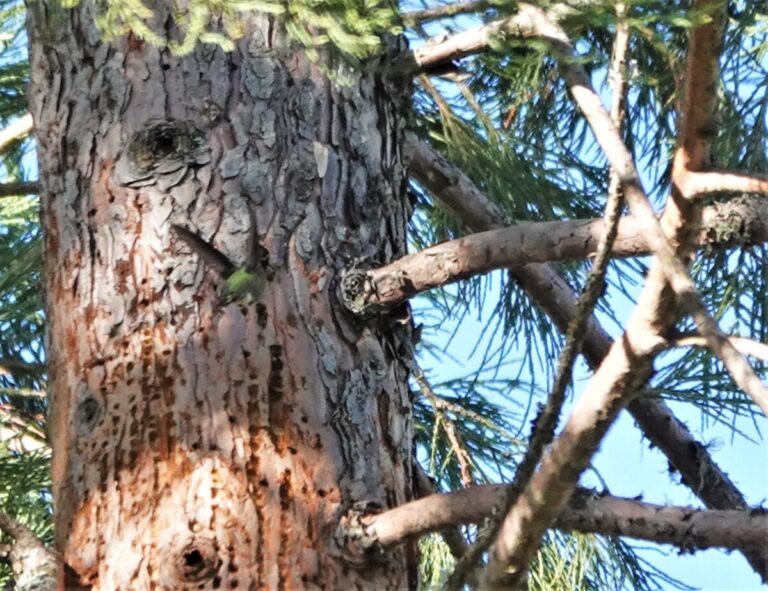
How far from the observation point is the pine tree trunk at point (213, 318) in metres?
1.56

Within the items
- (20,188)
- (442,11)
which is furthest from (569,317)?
(20,188)

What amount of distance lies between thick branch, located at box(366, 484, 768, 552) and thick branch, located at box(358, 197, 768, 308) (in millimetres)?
334

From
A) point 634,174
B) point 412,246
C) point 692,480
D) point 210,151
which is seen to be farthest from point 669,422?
point 412,246

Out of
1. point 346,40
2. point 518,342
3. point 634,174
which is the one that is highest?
point 518,342

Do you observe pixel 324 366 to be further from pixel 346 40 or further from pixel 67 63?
pixel 67 63

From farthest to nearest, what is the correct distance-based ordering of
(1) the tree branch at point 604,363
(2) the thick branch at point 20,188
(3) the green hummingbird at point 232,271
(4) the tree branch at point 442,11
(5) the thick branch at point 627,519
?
(2) the thick branch at point 20,188, (3) the green hummingbird at point 232,271, (4) the tree branch at point 442,11, (5) the thick branch at point 627,519, (1) the tree branch at point 604,363

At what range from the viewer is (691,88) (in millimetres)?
1197

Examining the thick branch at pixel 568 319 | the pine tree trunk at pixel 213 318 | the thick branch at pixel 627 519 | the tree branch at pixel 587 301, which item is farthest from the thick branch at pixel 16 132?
the tree branch at pixel 587 301

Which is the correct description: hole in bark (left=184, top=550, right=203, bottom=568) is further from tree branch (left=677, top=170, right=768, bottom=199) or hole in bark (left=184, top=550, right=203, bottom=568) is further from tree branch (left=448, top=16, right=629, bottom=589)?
tree branch (left=677, top=170, right=768, bottom=199)

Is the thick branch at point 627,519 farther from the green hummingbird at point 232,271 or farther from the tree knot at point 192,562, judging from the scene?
the green hummingbird at point 232,271

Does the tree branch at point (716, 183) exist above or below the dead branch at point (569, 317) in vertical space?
below

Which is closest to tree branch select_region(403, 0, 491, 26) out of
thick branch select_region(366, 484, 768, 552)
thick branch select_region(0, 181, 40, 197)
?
thick branch select_region(366, 484, 768, 552)

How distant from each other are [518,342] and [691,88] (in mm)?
2006

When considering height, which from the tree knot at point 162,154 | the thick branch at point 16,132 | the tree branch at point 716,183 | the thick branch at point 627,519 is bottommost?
the thick branch at point 627,519
